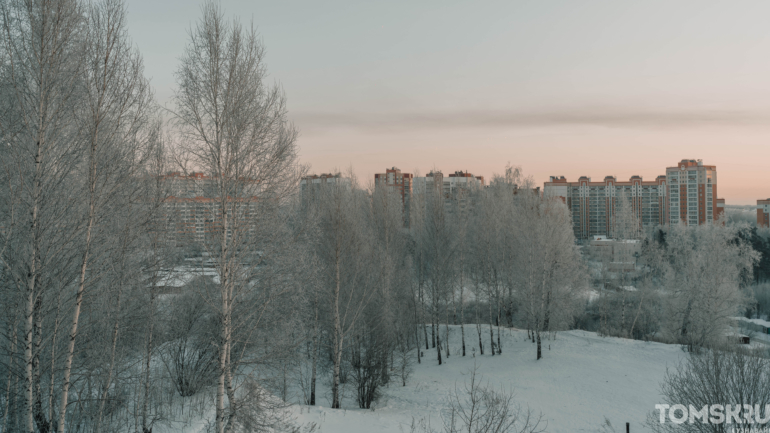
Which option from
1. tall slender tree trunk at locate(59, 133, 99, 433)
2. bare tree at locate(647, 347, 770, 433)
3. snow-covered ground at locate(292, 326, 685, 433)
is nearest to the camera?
tall slender tree trunk at locate(59, 133, 99, 433)

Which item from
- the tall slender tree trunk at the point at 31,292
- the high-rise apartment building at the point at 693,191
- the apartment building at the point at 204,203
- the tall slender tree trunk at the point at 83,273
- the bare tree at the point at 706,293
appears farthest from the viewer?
the high-rise apartment building at the point at 693,191

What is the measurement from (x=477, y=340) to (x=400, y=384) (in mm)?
8442

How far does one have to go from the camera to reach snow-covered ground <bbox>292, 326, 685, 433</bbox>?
1267 cm

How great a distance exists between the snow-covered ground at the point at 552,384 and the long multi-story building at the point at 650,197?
40.0m

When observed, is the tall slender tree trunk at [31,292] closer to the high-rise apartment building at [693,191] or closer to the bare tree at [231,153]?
the bare tree at [231,153]

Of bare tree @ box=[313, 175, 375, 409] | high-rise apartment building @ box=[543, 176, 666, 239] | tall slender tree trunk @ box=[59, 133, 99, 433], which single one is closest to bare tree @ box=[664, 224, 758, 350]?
bare tree @ box=[313, 175, 375, 409]

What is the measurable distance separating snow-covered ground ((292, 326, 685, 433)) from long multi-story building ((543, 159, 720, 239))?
39999mm

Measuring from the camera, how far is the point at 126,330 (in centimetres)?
994

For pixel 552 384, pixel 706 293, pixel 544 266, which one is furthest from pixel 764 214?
pixel 552 384

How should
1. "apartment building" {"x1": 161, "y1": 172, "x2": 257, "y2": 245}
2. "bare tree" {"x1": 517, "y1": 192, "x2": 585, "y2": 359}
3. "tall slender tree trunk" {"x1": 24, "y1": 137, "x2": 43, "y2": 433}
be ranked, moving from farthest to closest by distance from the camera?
Answer: "bare tree" {"x1": 517, "y1": 192, "x2": 585, "y2": 359}
"apartment building" {"x1": 161, "y1": 172, "x2": 257, "y2": 245}
"tall slender tree trunk" {"x1": 24, "y1": 137, "x2": 43, "y2": 433}

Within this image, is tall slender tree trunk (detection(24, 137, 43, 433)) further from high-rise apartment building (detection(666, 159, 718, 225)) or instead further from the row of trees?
high-rise apartment building (detection(666, 159, 718, 225))

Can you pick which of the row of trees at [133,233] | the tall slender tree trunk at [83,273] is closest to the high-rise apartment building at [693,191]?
the row of trees at [133,233]

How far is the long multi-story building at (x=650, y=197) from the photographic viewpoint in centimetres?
5919

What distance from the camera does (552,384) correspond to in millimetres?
17391
